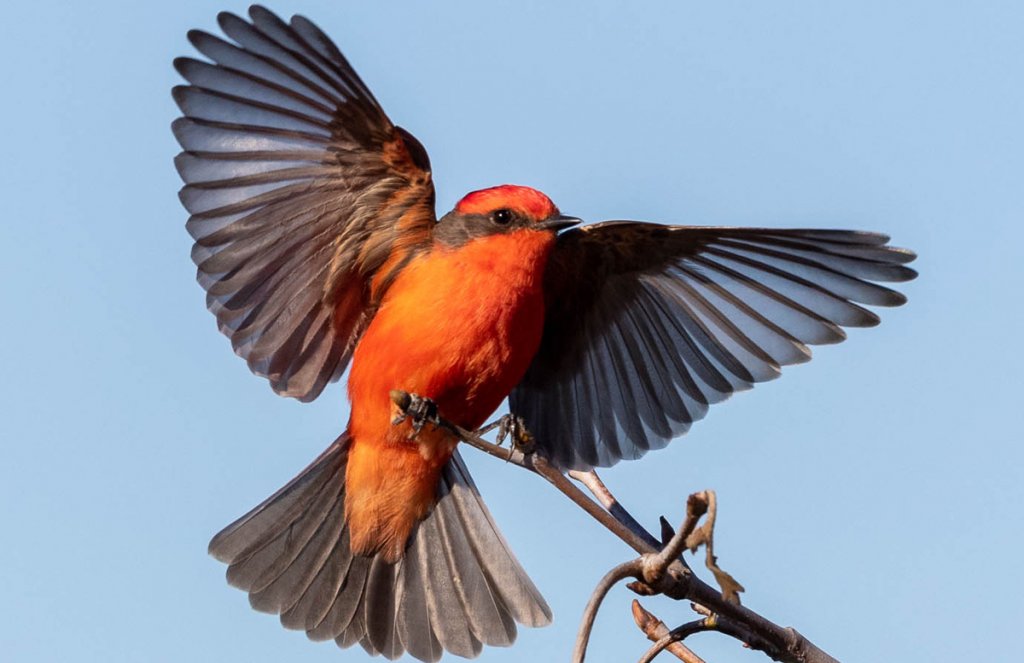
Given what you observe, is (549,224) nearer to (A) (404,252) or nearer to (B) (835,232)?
(A) (404,252)

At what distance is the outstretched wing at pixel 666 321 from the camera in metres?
6.41

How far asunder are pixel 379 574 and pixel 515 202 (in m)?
2.15

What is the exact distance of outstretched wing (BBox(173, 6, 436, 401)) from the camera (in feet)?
19.9

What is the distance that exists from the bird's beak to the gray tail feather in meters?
1.51

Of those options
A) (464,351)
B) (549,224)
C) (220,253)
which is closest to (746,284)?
(549,224)

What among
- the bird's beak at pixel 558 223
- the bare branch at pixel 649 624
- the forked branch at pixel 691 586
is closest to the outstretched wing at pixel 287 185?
the bird's beak at pixel 558 223

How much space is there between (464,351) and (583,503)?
2.77 m

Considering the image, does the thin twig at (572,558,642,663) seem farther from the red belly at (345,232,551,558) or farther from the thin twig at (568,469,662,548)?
the red belly at (345,232,551,558)

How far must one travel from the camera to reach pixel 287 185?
627 centimetres

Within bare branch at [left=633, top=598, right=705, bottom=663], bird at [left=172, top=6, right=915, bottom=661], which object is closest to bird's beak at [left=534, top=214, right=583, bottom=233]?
bird at [left=172, top=6, right=915, bottom=661]

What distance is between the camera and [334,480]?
7137 millimetres

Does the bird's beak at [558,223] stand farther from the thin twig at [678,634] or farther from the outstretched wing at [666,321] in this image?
the thin twig at [678,634]

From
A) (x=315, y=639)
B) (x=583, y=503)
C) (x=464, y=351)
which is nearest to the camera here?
(x=583, y=503)

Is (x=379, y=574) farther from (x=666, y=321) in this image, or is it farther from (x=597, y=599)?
(x=597, y=599)
